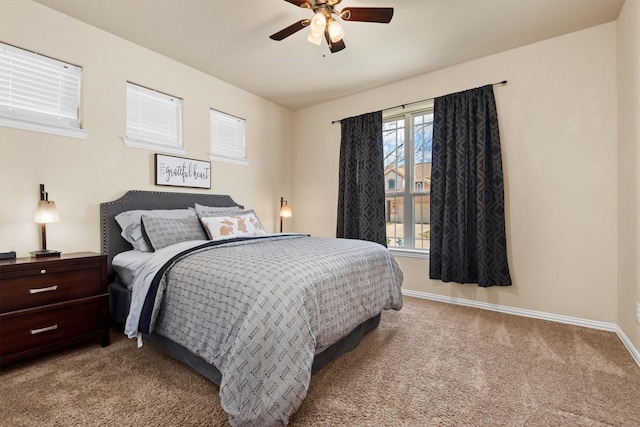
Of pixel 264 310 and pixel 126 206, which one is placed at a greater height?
pixel 126 206

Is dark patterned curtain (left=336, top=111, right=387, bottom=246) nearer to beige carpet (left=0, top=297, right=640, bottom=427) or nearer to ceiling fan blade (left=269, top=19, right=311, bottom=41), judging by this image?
beige carpet (left=0, top=297, right=640, bottom=427)

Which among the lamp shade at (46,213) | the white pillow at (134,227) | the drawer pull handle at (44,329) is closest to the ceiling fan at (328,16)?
the white pillow at (134,227)

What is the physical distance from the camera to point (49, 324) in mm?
2010

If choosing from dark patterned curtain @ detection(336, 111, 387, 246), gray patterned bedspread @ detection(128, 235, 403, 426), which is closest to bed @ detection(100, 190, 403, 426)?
gray patterned bedspread @ detection(128, 235, 403, 426)

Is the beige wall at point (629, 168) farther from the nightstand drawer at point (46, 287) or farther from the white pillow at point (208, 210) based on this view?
the nightstand drawer at point (46, 287)

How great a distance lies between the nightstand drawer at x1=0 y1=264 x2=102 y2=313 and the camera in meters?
1.86

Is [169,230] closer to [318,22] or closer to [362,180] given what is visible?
[318,22]

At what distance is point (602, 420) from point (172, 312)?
91.5 inches

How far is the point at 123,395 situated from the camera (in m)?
1.65

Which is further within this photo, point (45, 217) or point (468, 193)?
point (468, 193)

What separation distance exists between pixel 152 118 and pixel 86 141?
69cm

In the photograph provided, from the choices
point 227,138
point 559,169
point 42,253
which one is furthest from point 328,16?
point 42,253

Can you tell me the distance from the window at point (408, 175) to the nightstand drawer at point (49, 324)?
10.2ft

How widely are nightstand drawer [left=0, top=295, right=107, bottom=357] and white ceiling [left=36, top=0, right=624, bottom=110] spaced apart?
7.52ft
